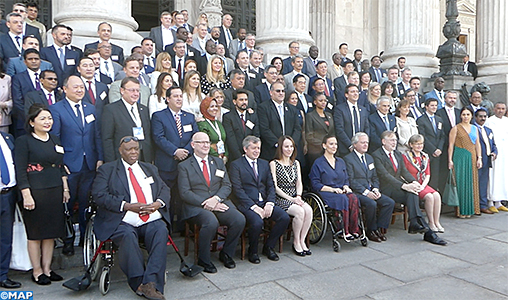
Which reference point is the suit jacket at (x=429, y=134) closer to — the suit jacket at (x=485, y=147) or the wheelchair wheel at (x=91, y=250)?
the suit jacket at (x=485, y=147)

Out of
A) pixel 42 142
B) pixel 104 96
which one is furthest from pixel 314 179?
pixel 42 142

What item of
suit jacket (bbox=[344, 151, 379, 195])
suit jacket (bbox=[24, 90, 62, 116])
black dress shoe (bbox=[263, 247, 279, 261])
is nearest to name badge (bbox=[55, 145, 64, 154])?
suit jacket (bbox=[24, 90, 62, 116])

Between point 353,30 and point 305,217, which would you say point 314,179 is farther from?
point 353,30

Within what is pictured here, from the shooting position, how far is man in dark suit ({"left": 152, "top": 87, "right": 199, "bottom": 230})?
558 centimetres

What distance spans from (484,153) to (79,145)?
679 cm

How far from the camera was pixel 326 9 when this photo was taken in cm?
1638

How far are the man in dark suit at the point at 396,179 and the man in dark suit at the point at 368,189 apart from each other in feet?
0.83

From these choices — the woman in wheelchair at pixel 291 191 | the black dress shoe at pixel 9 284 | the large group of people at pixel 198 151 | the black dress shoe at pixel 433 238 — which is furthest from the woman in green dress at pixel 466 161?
the black dress shoe at pixel 9 284

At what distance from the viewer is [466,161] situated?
801cm

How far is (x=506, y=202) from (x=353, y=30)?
10204mm

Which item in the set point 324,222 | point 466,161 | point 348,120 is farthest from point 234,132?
point 466,161

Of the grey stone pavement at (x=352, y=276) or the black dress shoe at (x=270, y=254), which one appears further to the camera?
the black dress shoe at (x=270, y=254)

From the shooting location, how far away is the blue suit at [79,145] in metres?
5.05

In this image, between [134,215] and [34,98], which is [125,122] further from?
[134,215]
